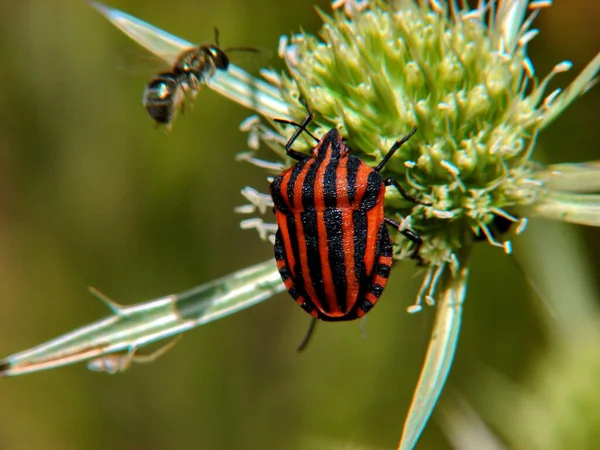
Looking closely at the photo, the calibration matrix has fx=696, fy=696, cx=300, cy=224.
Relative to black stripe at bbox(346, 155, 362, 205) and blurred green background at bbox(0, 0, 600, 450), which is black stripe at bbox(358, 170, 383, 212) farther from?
blurred green background at bbox(0, 0, 600, 450)

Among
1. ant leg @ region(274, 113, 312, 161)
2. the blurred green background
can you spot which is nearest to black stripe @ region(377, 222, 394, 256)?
ant leg @ region(274, 113, 312, 161)

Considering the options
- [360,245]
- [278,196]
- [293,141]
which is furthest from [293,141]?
[360,245]

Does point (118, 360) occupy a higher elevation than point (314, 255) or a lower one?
lower

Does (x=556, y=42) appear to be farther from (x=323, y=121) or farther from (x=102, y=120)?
(x=102, y=120)

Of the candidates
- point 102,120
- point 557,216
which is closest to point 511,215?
point 557,216

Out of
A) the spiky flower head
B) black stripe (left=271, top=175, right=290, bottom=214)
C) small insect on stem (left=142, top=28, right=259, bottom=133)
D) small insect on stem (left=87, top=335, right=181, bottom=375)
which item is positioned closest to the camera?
black stripe (left=271, top=175, right=290, bottom=214)

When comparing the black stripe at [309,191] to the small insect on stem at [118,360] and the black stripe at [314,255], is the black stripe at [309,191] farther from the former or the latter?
the small insect on stem at [118,360]

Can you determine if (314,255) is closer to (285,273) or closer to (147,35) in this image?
(285,273)
